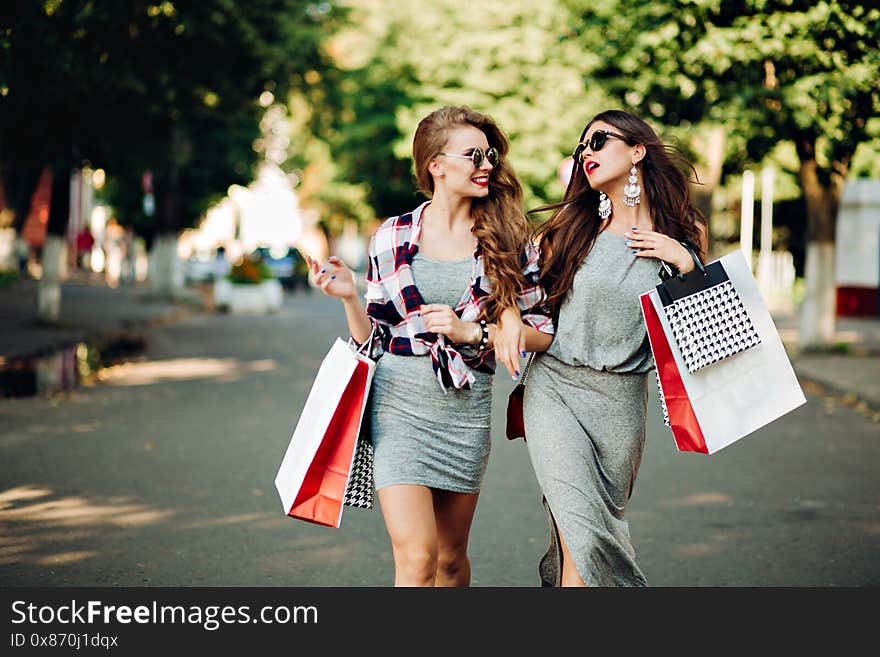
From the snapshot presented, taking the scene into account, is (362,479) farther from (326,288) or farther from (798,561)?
(798,561)

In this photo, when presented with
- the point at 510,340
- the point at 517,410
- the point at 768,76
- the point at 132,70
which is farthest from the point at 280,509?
the point at 768,76

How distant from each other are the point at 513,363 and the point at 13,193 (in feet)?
119

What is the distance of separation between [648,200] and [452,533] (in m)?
1.27

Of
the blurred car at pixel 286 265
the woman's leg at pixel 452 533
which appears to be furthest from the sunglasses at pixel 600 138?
the blurred car at pixel 286 265

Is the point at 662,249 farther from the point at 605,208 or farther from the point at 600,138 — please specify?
the point at 600,138

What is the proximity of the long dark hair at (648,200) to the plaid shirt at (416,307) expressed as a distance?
0.07 metres

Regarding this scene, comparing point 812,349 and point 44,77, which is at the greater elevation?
point 44,77

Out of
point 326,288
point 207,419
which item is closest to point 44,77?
point 207,419

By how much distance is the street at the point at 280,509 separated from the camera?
6.03 metres

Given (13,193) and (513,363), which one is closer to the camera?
(513,363)

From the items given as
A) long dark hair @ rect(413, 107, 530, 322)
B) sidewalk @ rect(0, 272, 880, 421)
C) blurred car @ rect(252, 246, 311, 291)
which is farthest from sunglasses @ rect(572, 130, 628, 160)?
blurred car @ rect(252, 246, 311, 291)

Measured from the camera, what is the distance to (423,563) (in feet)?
13.1

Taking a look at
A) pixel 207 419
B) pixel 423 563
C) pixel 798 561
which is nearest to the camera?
pixel 423 563

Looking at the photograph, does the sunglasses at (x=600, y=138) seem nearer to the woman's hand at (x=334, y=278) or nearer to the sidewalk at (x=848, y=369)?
the woman's hand at (x=334, y=278)
